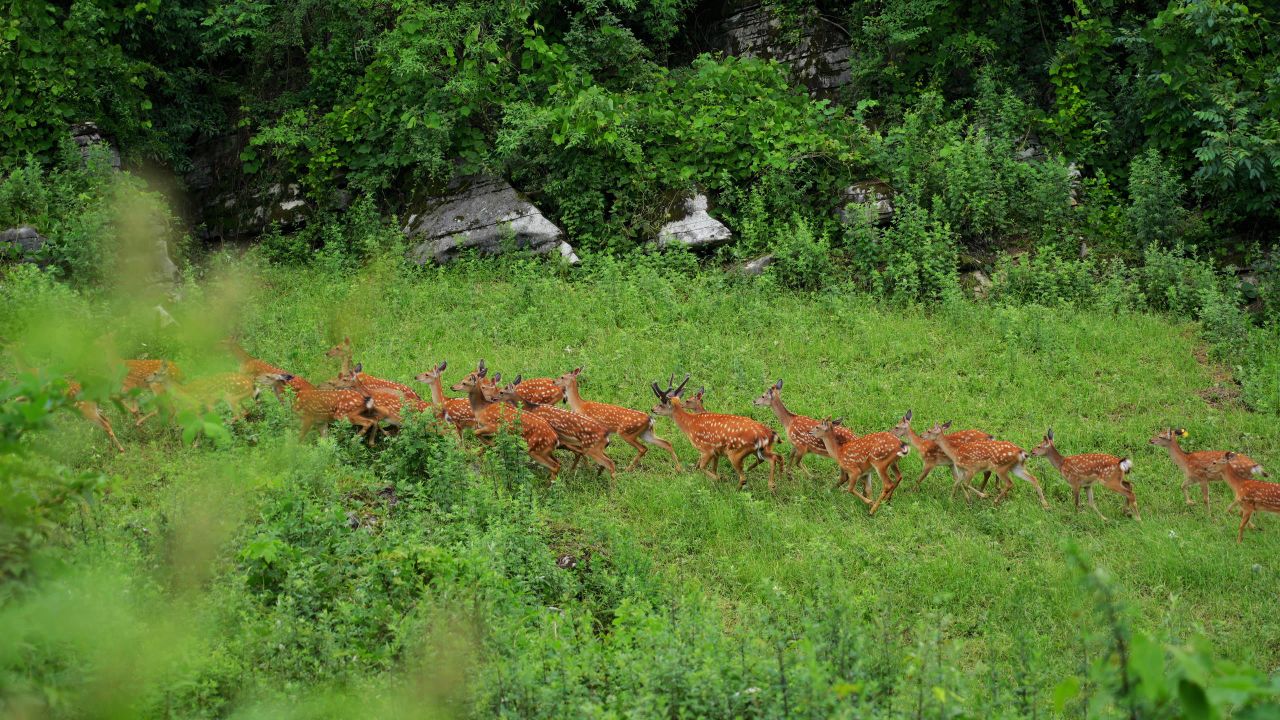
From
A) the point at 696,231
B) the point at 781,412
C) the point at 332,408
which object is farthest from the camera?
the point at 696,231

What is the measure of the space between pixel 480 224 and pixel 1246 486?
1086 centimetres

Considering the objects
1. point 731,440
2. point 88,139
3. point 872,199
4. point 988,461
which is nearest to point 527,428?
point 731,440

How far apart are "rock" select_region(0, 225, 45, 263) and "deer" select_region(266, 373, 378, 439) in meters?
5.47

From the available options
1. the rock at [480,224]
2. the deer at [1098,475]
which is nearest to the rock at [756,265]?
the rock at [480,224]

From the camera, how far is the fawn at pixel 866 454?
9.58m

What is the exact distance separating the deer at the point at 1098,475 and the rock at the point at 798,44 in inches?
441

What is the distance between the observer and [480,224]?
16484 mm

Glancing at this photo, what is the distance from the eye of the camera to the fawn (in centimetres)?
958

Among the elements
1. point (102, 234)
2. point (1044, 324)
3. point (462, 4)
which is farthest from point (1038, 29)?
point (102, 234)

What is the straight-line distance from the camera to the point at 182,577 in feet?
22.4

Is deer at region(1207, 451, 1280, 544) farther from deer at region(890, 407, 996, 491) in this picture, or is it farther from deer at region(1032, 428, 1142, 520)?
deer at region(890, 407, 996, 491)

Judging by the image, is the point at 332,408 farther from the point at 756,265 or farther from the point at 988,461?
the point at 756,265

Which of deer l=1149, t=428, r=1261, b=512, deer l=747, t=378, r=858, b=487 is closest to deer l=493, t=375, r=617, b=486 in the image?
deer l=747, t=378, r=858, b=487

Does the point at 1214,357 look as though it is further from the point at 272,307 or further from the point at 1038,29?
the point at 272,307
